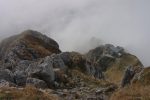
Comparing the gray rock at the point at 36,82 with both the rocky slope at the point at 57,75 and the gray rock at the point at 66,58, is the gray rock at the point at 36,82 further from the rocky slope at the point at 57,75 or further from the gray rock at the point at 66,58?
the gray rock at the point at 66,58

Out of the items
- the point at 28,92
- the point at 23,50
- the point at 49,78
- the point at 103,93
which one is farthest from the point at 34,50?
the point at 28,92

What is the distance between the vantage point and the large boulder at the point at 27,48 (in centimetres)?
11851

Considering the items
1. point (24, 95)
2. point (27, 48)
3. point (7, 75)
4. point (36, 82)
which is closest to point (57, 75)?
point (36, 82)

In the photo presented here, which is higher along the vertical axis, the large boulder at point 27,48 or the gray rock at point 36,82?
the large boulder at point 27,48

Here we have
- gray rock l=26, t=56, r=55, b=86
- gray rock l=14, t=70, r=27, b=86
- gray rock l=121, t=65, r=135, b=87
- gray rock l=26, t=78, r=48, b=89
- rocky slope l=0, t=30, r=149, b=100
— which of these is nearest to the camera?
gray rock l=121, t=65, r=135, b=87

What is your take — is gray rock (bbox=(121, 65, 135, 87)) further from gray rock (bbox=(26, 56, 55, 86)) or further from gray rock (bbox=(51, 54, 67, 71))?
gray rock (bbox=(51, 54, 67, 71))

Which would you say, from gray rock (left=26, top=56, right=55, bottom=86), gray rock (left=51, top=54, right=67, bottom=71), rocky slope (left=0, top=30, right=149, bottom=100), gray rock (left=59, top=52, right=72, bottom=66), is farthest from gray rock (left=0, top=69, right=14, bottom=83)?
gray rock (left=59, top=52, right=72, bottom=66)

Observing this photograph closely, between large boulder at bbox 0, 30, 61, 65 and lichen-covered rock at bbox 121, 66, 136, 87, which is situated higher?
large boulder at bbox 0, 30, 61, 65

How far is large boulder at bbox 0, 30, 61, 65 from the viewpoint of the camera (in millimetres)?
118506

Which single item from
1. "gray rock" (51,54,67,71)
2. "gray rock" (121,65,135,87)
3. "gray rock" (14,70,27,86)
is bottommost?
"gray rock" (121,65,135,87)

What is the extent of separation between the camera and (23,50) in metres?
124

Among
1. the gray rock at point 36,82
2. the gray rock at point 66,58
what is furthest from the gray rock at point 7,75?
the gray rock at point 66,58

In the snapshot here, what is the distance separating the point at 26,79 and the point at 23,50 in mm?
42049

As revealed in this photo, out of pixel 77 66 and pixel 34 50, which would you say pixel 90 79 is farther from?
pixel 34 50
